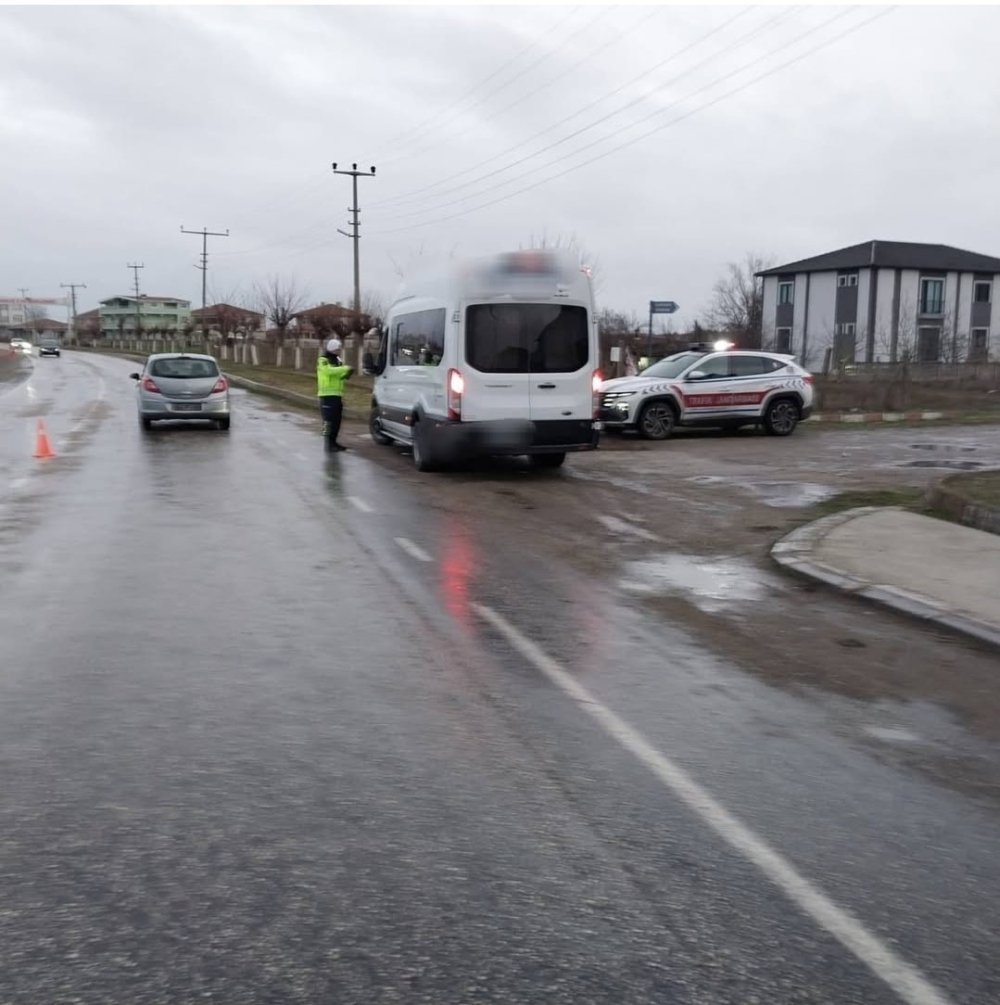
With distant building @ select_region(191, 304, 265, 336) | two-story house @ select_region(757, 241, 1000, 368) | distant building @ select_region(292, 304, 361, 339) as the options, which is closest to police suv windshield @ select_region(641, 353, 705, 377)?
distant building @ select_region(292, 304, 361, 339)

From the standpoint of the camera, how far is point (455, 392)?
1430 centimetres

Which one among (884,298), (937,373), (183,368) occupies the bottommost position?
(183,368)

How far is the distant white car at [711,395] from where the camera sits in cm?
2031

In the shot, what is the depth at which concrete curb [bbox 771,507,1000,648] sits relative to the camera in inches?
277

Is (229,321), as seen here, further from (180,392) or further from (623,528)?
(623,528)

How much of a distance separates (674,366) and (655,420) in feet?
4.56

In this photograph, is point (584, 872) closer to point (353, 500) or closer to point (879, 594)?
point (879, 594)

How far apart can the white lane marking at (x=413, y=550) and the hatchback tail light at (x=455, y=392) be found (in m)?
4.48

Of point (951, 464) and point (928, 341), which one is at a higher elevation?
point (928, 341)

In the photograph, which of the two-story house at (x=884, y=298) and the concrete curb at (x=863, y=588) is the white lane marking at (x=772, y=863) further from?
the two-story house at (x=884, y=298)

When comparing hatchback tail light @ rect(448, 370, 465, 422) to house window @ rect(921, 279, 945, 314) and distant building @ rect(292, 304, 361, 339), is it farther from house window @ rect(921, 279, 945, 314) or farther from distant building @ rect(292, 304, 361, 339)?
house window @ rect(921, 279, 945, 314)

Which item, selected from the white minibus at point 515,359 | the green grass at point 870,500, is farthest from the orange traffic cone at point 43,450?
the green grass at point 870,500

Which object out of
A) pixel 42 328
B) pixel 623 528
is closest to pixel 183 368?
pixel 623 528

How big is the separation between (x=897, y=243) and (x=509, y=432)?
198ft
